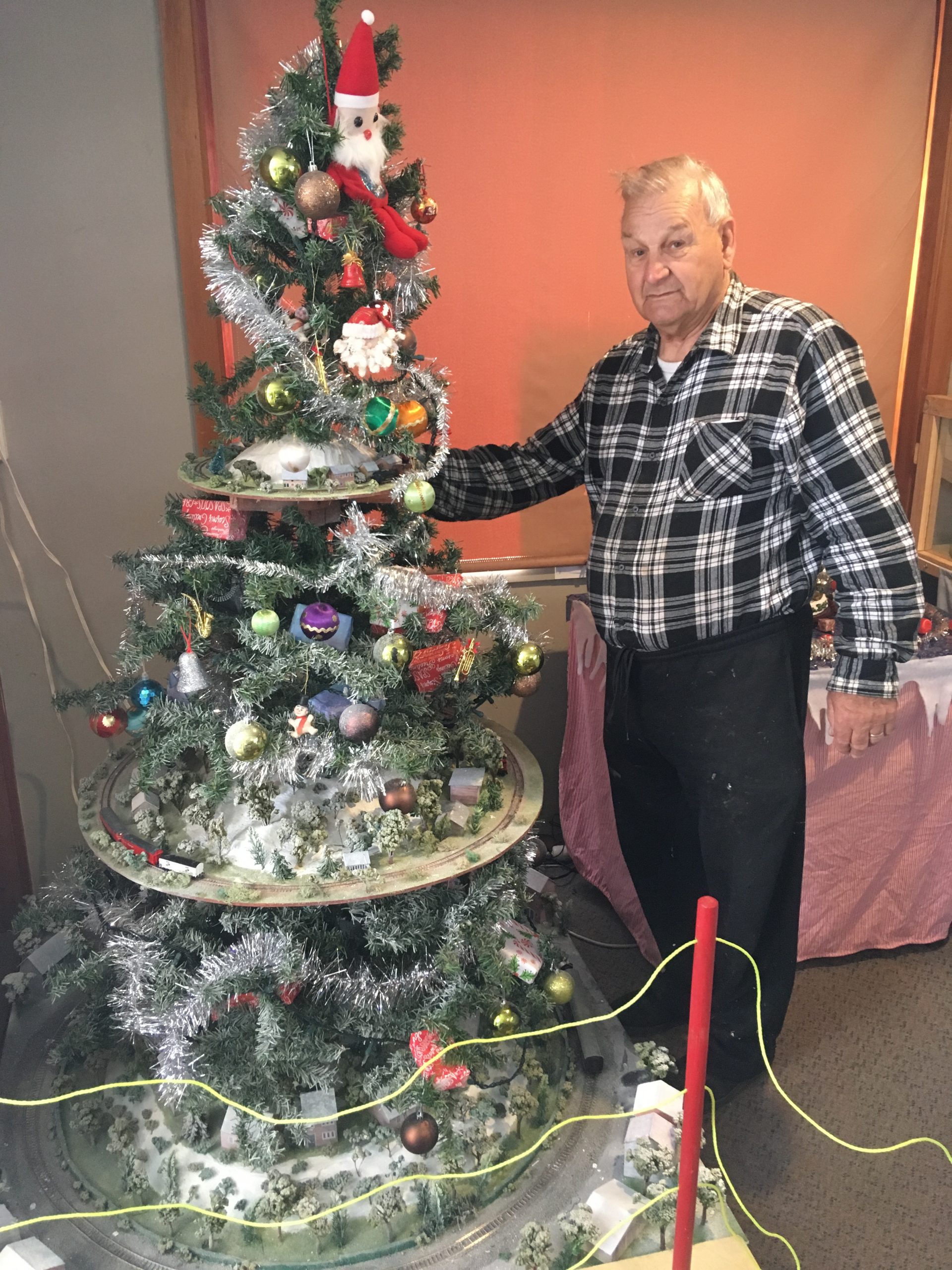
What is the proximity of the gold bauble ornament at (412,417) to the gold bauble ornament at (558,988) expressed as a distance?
2.97ft

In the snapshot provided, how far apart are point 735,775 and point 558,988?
46 cm

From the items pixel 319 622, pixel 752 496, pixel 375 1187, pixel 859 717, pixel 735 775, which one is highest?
pixel 752 496

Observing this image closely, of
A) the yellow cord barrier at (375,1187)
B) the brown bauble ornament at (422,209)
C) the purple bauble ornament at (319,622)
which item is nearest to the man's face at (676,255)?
the brown bauble ornament at (422,209)

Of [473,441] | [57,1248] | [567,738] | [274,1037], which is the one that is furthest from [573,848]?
[57,1248]

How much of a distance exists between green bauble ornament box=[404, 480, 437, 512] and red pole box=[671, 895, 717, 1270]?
0.68 m

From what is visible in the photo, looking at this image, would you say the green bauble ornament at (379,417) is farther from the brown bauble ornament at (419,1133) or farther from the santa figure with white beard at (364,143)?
the brown bauble ornament at (419,1133)

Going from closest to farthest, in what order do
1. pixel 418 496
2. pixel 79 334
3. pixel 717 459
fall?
pixel 418 496, pixel 717 459, pixel 79 334

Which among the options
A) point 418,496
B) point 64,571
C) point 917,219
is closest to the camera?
point 418,496

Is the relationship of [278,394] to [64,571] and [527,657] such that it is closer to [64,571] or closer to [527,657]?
[527,657]

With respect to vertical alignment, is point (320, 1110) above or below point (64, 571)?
below

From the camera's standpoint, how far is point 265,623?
50.7 inches

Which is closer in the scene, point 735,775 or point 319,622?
point 319,622

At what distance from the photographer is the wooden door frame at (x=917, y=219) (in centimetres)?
180

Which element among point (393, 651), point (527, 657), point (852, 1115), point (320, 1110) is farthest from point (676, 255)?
point (852, 1115)
